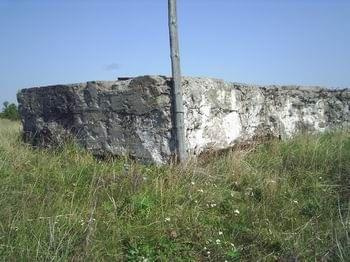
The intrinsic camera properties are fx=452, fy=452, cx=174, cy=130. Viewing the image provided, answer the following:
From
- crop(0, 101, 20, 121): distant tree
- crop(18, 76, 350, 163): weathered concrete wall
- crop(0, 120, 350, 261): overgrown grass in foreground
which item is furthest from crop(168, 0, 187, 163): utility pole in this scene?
crop(0, 101, 20, 121): distant tree

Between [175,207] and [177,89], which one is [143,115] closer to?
[177,89]

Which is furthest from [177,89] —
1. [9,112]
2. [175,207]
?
[9,112]

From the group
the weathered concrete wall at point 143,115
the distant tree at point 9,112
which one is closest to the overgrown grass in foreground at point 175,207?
the weathered concrete wall at point 143,115

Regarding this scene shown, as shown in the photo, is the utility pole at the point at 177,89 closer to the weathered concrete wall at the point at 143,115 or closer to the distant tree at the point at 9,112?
the weathered concrete wall at the point at 143,115

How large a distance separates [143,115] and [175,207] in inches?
Answer: 61.4

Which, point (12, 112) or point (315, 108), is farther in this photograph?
point (12, 112)

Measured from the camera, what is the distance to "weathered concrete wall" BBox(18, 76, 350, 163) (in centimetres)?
530

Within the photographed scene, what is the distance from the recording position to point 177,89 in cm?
512

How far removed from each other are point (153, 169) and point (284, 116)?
10.5 feet

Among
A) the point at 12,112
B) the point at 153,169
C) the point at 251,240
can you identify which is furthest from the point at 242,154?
the point at 12,112

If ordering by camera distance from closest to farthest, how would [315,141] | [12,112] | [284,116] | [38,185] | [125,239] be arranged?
[125,239], [38,185], [315,141], [284,116], [12,112]

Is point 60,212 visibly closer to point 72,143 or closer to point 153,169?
point 153,169

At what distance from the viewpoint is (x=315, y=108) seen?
7852 millimetres

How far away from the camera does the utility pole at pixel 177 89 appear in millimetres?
5105
